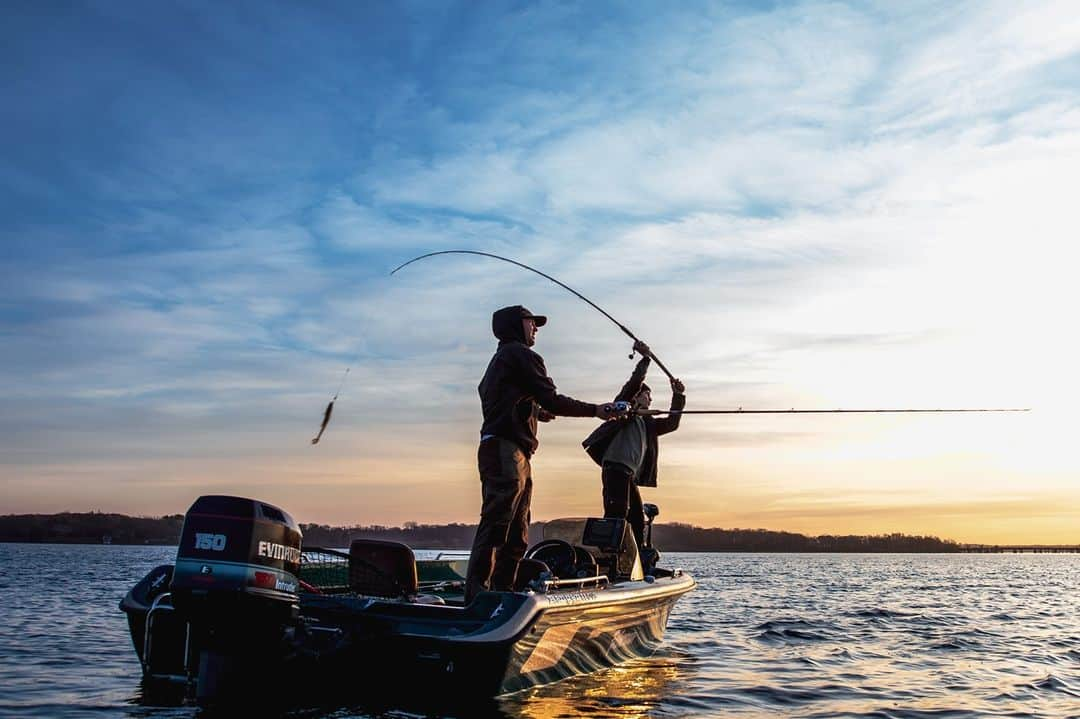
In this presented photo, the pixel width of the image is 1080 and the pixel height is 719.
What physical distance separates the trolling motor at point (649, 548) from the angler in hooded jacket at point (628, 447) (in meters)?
0.19

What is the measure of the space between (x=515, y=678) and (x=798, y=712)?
2.41 meters

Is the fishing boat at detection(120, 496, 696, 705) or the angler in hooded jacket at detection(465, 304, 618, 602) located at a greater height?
the angler in hooded jacket at detection(465, 304, 618, 602)

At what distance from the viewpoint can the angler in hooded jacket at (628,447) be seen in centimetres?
956

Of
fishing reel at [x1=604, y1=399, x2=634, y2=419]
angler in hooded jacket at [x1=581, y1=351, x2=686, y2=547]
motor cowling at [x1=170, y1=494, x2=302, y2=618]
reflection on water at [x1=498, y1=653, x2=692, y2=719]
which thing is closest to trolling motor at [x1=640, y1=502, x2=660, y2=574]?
angler in hooded jacket at [x1=581, y1=351, x2=686, y2=547]

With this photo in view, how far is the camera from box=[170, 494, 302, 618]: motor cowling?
546cm

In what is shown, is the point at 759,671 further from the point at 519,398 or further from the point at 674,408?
the point at 519,398

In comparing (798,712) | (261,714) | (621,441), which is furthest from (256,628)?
(621,441)

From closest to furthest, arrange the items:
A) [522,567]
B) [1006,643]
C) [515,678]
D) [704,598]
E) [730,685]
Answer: [515,678], [522,567], [730,685], [1006,643], [704,598]

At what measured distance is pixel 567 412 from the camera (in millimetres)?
6879

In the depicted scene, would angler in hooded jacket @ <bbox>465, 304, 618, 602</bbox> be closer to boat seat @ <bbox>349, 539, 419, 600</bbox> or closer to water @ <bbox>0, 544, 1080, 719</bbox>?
boat seat @ <bbox>349, 539, 419, 600</bbox>

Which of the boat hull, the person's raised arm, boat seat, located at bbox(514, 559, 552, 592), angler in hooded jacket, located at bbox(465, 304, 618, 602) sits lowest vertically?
the boat hull

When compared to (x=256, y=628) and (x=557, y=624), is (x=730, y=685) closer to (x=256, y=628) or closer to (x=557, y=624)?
(x=557, y=624)

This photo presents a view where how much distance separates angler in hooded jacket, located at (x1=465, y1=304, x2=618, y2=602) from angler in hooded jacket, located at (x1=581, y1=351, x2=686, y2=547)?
8.62 ft

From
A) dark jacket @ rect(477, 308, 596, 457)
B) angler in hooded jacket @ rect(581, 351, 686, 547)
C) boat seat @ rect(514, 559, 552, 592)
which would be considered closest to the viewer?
dark jacket @ rect(477, 308, 596, 457)
